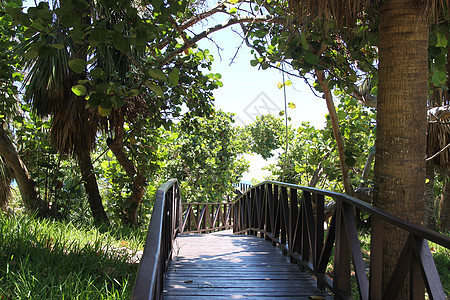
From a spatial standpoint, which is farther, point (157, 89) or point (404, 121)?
point (157, 89)

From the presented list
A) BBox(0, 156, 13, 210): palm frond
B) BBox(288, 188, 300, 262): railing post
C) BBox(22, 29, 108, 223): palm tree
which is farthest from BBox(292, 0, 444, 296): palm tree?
BBox(0, 156, 13, 210): palm frond

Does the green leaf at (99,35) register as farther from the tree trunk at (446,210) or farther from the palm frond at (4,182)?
the tree trunk at (446,210)

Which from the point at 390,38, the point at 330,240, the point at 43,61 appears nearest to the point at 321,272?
the point at 330,240

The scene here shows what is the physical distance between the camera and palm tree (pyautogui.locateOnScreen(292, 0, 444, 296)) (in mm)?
2303

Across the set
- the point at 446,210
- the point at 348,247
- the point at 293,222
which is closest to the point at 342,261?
the point at 348,247

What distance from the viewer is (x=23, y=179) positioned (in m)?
5.55

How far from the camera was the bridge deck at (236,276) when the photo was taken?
2.83m

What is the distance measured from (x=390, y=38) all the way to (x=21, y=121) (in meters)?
5.31

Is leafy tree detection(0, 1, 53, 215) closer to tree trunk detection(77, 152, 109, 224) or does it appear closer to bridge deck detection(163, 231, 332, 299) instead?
tree trunk detection(77, 152, 109, 224)

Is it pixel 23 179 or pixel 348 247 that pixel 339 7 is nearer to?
pixel 348 247

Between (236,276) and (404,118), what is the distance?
1910mm

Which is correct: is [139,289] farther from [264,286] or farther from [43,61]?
[43,61]

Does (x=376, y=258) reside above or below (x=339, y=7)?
below

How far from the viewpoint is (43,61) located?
5.10m
